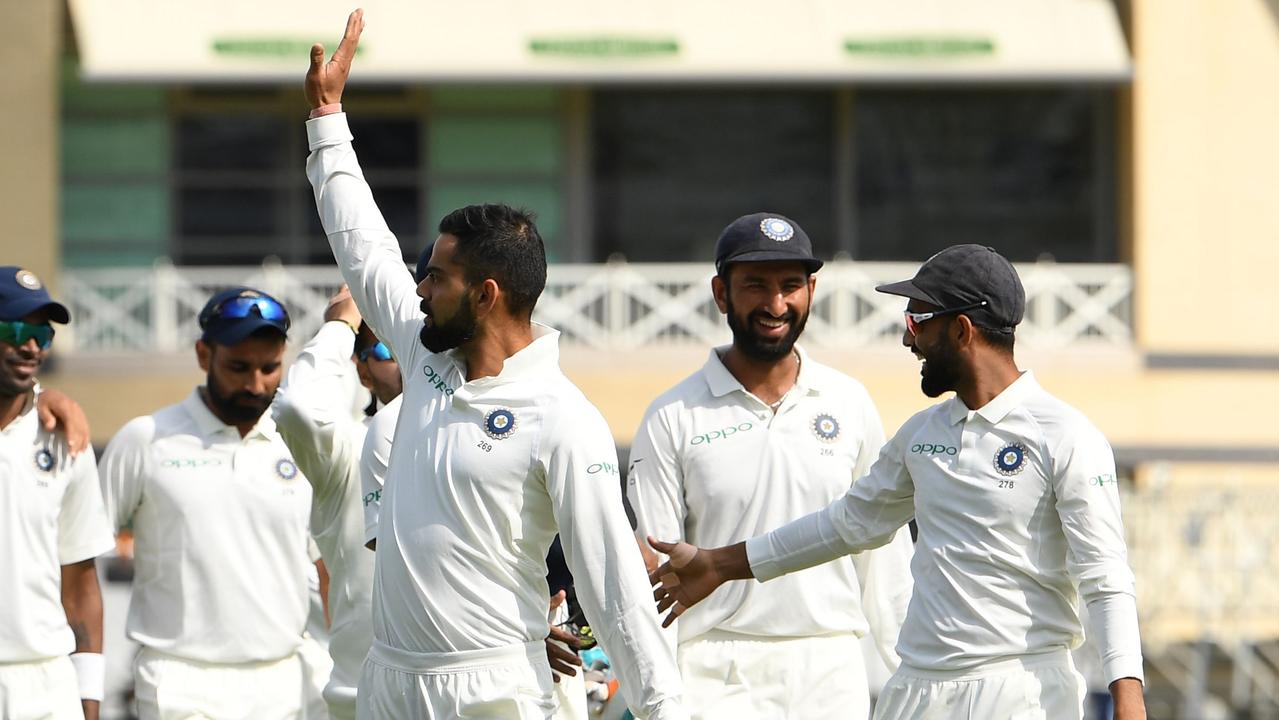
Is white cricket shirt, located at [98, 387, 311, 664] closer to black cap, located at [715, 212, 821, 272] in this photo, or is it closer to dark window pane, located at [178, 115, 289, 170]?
black cap, located at [715, 212, 821, 272]

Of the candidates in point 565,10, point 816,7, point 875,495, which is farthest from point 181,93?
point 875,495

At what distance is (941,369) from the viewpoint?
539 cm

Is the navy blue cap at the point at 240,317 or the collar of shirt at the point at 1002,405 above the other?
the navy blue cap at the point at 240,317

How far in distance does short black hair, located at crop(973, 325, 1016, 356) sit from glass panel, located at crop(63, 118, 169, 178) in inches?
653

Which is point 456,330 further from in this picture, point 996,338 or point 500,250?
point 996,338

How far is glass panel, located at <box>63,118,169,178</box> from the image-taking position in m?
20.8

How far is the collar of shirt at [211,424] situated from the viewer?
23.2 ft

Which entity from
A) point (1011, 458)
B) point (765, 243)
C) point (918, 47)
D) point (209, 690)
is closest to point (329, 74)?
point (765, 243)

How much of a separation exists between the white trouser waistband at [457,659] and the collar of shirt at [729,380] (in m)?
1.81

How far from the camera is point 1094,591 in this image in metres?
5.05

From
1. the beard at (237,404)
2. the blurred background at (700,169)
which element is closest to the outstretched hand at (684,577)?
the beard at (237,404)

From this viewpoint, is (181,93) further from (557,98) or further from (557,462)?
(557,462)

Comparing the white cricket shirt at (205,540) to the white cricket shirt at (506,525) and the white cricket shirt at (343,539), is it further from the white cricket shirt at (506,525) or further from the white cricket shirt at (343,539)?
the white cricket shirt at (506,525)

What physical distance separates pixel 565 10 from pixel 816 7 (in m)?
2.50
